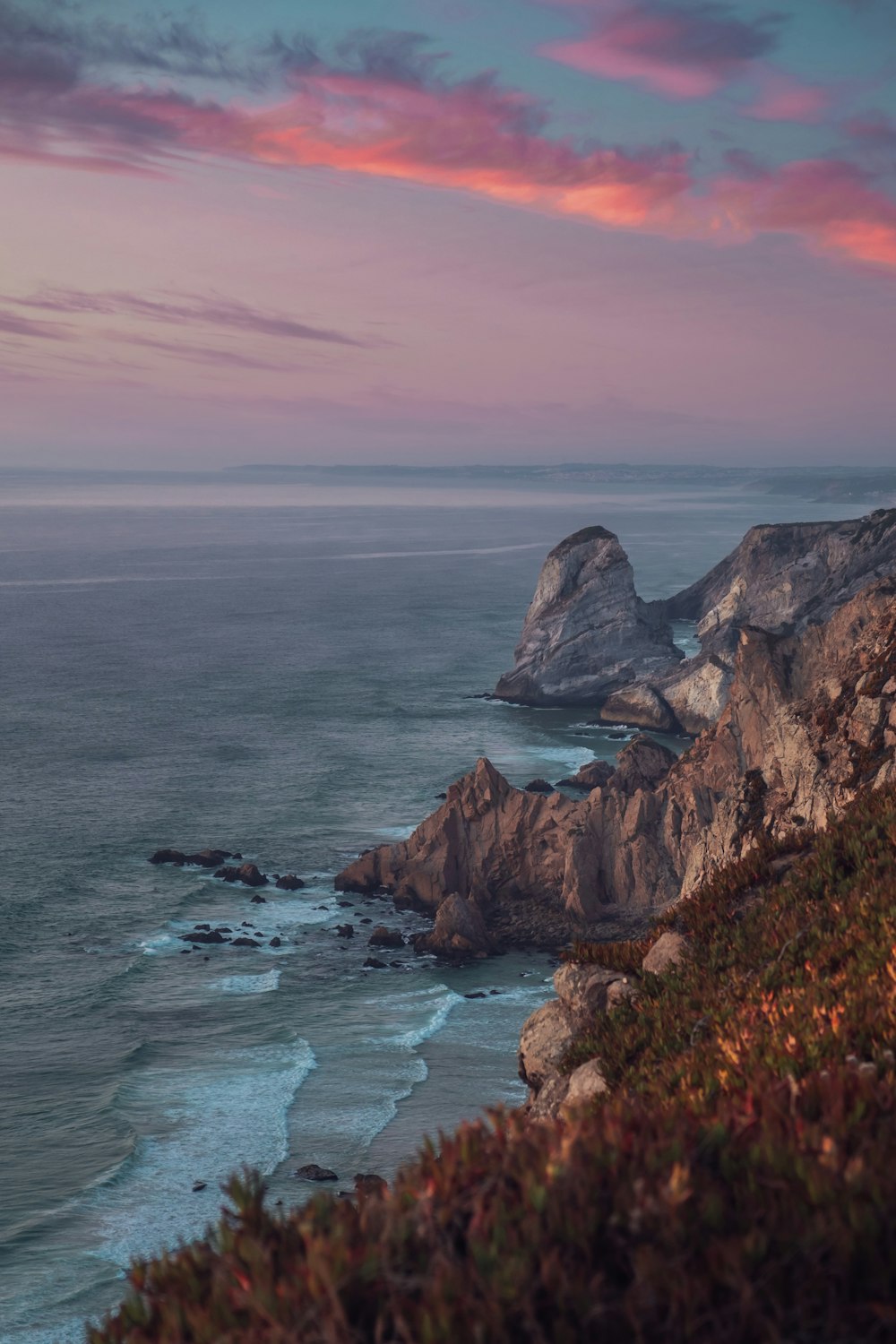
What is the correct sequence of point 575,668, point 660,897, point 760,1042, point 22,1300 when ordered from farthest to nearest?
1. point 575,668
2. point 660,897
3. point 22,1300
4. point 760,1042

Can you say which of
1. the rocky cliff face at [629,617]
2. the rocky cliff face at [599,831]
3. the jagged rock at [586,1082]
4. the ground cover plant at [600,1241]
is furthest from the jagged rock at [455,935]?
the rocky cliff face at [629,617]

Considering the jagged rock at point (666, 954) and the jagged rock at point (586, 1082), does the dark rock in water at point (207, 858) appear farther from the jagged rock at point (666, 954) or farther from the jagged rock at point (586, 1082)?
the jagged rock at point (586, 1082)

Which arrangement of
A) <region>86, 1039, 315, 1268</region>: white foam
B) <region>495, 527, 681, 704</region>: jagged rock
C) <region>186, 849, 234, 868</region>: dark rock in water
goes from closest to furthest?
<region>86, 1039, 315, 1268</region>: white foam, <region>186, 849, 234, 868</region>: dark rock in water, <region>495, 527, 681, 704</region>: jagged rock

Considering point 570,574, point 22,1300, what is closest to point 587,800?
point 22,1300

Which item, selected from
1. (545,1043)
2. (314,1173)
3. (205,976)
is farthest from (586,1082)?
(205,976)

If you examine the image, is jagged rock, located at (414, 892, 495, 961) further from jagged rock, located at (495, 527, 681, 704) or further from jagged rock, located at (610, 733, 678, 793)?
jagged rock, located at (495, 527, 681, 704)

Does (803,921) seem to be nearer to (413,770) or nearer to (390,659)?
(413,770)

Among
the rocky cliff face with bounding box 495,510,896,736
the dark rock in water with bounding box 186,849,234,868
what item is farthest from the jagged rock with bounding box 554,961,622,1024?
the rocky cliff face with bounding box 495,510,896,736
